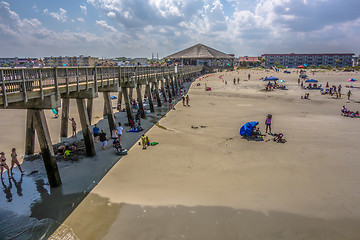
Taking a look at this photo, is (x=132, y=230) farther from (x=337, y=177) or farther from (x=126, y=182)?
(x=337, y=177)

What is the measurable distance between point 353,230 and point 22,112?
24.8 meters

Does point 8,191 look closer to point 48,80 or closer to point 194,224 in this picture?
point 48,80

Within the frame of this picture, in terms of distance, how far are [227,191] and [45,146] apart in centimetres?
675

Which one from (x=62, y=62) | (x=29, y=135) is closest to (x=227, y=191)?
(x=29, y=135)

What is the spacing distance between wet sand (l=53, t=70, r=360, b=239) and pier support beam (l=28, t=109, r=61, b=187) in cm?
172

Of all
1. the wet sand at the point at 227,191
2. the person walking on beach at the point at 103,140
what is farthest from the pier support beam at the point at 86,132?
the wet sand at the point at 227,191

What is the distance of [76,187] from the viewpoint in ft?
29.9

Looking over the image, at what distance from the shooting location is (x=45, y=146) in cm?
898

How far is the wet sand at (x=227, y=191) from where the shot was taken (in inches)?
268

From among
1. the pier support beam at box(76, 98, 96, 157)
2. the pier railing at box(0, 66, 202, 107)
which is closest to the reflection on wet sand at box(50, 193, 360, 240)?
the pier railing at box(0, 66, 202, 107)

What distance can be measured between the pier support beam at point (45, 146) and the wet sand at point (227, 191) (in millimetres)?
1723

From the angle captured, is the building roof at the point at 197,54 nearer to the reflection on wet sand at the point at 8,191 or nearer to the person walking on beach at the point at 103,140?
the person walking on beach at the point at 103,140

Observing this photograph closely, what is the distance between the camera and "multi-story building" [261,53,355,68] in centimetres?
13575

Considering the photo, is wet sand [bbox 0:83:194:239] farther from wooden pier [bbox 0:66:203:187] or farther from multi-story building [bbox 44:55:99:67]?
multi-story building [bbox 44:55:99:67]
